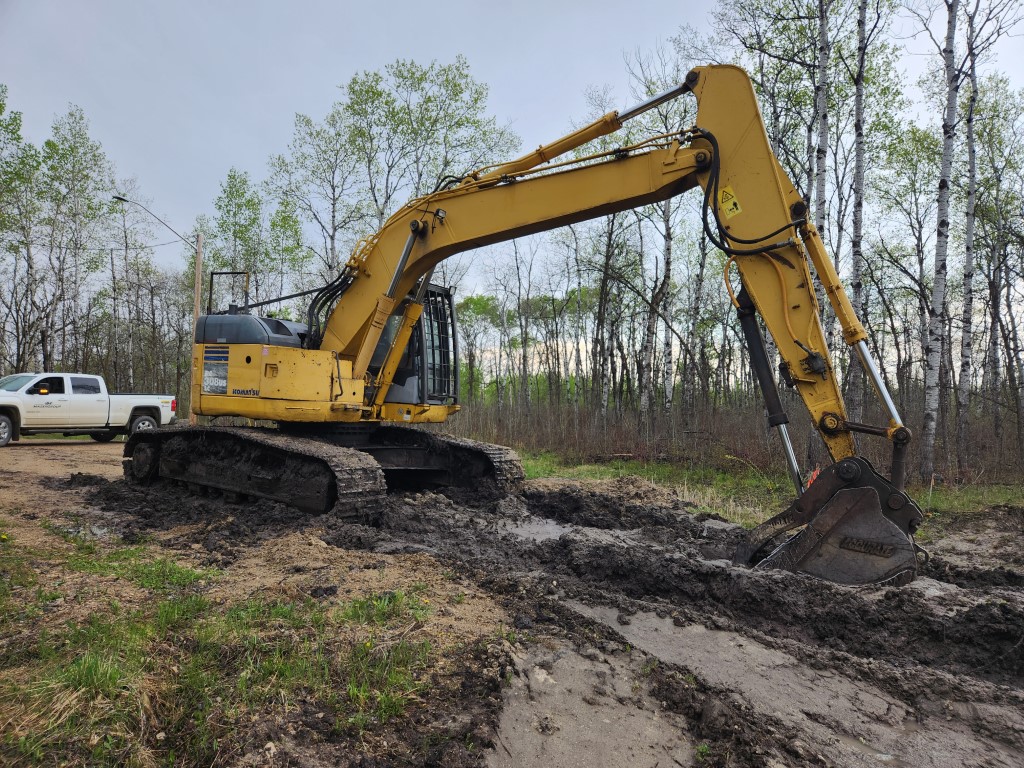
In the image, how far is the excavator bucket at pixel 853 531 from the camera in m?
4.22

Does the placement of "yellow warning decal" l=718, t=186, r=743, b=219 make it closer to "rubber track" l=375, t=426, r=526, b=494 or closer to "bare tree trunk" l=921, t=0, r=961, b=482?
"rubber track" l=375, t=426, r=526, b=494

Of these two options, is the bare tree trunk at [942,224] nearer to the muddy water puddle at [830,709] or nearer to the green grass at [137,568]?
the muddy water puddle at [830,709]

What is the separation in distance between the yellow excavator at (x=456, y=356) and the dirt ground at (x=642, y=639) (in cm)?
47

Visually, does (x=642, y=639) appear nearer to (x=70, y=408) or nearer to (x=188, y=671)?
(x=188, y=671)

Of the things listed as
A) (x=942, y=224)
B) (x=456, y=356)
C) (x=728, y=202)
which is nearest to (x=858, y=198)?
(x=942, y=224)

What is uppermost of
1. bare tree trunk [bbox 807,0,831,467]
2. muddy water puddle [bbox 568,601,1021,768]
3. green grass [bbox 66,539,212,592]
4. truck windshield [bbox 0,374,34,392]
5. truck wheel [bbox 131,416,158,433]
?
bare tree trunk [bbox 807,0,831,467]

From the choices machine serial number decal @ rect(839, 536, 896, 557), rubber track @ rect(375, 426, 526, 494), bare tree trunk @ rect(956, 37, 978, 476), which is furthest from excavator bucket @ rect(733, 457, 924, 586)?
bare tree trunk @ rect(956, 37, 978, 476)

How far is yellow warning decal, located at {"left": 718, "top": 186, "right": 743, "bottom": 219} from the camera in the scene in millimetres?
5227

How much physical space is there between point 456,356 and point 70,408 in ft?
41.5

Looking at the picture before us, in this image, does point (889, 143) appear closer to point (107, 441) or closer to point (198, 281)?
point (198, 281)

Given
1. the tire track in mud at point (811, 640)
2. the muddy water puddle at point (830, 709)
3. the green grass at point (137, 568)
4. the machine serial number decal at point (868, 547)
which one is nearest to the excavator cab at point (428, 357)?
the tire track in mud at point (811, 640)

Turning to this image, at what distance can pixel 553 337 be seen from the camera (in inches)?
1153

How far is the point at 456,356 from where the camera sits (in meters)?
8.40

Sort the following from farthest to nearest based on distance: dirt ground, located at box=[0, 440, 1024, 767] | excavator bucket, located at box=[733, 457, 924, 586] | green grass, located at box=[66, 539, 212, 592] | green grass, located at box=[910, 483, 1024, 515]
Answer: green grass, located at box=[910, 483, 1024, 515], green grass, located at box=[66, 539, 212, 592], excavator bucket, located at box=[733, 457, 924, 586], dirt ground, located at box=[0, 440, 1024, 767]
